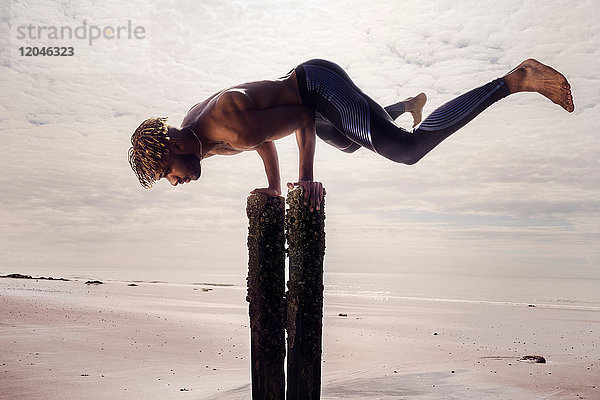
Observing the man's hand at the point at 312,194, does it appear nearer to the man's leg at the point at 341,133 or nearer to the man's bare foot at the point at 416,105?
the man's leg at the point at 341,133

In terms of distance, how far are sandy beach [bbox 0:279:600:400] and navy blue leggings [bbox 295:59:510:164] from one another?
10.3 ft

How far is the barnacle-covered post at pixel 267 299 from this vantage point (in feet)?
15.3

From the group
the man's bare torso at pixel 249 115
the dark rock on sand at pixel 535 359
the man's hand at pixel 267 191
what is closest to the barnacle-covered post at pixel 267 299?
the man's hand at pixel 267 191

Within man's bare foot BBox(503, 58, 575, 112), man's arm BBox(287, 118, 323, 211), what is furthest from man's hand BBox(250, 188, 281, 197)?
man's bare foot BBox(503, 58, 575, 112)

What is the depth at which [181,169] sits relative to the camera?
14.4 ft

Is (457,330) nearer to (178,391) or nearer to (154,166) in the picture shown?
(178,391)

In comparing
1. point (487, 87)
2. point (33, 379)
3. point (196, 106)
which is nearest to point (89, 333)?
point (33, 379)

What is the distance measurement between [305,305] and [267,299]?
14.1 inches

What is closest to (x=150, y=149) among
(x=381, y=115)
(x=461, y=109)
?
(x=381, y=115)

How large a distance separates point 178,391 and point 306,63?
13.4 ft

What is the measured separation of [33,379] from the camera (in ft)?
21.6

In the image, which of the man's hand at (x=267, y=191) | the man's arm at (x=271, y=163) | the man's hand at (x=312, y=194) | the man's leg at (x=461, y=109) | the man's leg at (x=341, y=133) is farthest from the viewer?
the man's leg at (x=341, y=133)

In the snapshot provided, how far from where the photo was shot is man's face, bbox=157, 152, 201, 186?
4.37 m

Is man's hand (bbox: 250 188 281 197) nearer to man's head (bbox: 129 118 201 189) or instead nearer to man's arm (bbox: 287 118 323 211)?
man's arm (bbox: 287 118 323 211)
